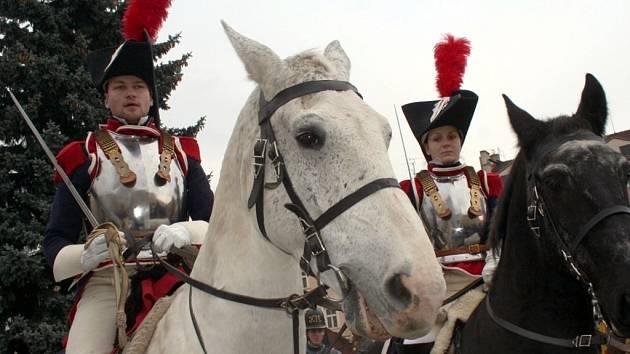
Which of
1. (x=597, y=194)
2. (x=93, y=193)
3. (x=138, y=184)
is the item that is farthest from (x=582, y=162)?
(x=93, y=193)

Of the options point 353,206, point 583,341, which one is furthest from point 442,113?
point 353,206

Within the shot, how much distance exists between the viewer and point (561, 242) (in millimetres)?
3645

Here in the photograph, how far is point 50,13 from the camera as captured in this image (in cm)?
1195

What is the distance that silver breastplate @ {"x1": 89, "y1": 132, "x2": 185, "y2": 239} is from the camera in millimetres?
3678

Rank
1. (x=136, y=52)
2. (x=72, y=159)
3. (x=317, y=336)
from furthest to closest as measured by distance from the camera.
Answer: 1. (x=317, y=336)
2. (x=136, y=52)
3. (x=72, y=159)

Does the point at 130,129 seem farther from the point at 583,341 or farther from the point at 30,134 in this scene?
the point at 30,134

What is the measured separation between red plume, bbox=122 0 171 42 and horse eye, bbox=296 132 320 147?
2.54m

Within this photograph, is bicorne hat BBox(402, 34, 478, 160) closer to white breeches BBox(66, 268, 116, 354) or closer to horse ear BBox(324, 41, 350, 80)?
horse ear BBox(324, 41, 350, 80)

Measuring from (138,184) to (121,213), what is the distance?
210 mm

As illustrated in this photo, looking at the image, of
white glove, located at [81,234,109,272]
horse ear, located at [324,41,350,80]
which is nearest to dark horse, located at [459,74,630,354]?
horse ear, located at [324,41,350,80]

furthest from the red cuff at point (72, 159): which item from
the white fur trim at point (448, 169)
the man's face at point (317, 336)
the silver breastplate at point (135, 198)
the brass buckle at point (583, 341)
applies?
the man's face at point (317, 336)

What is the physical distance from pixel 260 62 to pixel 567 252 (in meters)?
2.23

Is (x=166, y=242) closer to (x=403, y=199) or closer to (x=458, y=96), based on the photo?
(x=403, y=199)

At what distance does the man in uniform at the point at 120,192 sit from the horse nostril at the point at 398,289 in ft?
5.07
